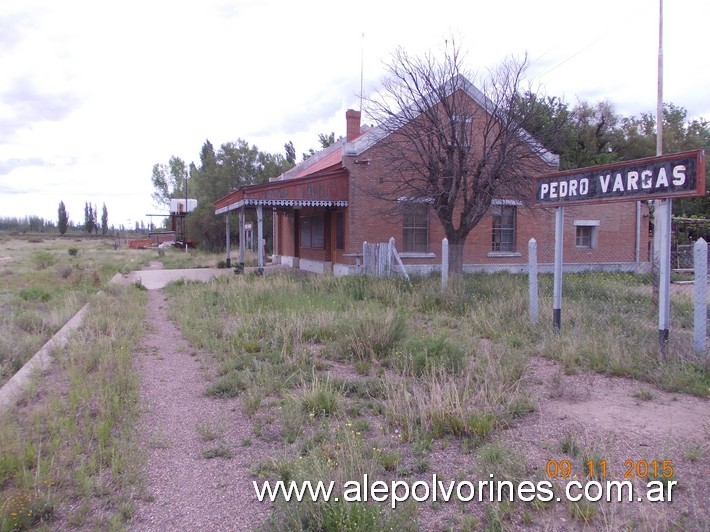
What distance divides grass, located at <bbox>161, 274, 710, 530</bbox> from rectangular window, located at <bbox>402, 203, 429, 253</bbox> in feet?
24.8

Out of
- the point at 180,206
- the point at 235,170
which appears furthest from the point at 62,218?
the point at 235,170

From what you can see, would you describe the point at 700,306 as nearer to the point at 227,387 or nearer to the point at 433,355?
the point at 433,355

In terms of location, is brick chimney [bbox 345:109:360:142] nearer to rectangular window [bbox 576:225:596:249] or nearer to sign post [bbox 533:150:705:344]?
rectangular window [bbox 576:225:596:249]

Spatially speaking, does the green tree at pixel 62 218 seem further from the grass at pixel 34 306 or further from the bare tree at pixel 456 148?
the bare tree at pixel 456 148

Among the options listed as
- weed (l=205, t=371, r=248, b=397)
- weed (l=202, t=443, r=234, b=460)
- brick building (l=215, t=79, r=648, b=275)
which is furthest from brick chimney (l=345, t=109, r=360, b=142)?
weed (l=202, t=443, r=234, b=460)

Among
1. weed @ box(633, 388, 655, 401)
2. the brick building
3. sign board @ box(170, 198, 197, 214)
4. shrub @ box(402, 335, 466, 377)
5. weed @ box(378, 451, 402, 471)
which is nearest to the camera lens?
weed @ box(378, 451, 402, 471)

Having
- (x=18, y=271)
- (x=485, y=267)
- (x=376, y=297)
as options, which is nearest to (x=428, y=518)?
(x=376, y=297)

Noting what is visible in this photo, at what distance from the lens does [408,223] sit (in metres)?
20.0

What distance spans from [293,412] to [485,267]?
16.5 metres

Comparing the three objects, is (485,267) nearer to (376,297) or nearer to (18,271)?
(376,297)

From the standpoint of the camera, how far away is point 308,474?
12.6 ft

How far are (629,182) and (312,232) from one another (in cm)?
1684

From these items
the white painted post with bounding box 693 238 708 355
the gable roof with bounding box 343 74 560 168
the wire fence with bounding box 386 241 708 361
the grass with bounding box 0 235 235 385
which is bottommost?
the grass with bounding box 0 235 235 385

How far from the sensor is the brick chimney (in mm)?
22688
